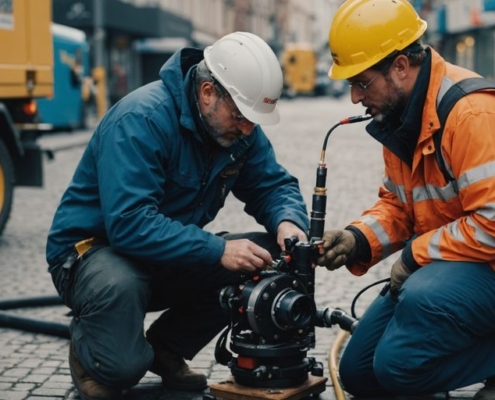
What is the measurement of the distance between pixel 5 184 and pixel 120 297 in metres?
5.13

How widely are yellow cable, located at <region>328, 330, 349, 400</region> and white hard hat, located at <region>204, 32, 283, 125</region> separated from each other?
1207 millimetres

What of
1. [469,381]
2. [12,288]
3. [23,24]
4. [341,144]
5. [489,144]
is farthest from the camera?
[341,144]

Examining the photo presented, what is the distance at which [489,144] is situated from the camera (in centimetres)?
380

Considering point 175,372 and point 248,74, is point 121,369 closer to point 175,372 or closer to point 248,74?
point 175,372

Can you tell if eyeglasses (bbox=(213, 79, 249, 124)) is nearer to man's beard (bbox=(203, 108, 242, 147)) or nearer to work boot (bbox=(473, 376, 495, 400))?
man's beard (bbox=(203, 108, 242, 147))

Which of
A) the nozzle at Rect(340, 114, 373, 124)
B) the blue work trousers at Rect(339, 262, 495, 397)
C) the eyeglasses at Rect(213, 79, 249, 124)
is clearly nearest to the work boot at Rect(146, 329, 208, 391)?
the blue work trousers at Rect(339, 262, 495, 397)

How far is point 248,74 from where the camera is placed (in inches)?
166

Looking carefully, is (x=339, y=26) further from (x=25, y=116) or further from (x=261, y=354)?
(x=25, y=116)

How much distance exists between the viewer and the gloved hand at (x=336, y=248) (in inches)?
171

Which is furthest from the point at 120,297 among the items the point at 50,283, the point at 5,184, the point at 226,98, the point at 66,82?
the point at 66,82

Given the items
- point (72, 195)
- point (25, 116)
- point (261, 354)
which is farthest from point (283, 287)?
point (25, 116)

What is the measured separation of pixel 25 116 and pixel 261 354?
628 cm

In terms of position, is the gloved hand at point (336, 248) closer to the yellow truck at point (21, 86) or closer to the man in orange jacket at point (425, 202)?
the man in orange jacket at point (425, 202)

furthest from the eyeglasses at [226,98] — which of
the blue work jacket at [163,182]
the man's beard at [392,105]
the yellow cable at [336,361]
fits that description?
the yellow cable at [336,361]
